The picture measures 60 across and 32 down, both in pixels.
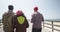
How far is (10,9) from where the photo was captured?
21.0 ft

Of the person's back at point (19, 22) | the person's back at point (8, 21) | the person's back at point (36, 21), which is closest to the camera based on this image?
the person's back at point (19, 22)

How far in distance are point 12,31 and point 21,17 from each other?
605 mm

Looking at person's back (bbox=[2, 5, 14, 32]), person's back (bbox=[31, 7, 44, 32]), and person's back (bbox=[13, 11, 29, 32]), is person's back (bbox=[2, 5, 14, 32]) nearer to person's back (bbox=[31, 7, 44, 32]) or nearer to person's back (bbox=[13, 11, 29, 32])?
person's back (bbox=[13, 11, 29, 32])

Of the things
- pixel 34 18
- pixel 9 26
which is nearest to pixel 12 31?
pixel 9 26

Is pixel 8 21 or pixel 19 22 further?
pixel 8 21

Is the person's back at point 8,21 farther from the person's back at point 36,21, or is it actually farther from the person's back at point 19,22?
the person's back at point 36,21

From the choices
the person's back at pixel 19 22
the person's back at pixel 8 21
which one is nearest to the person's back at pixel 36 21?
the person's back at pixel 8 21

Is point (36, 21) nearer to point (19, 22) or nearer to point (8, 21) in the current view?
point (8, 21)

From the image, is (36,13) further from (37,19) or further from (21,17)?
(21,17)

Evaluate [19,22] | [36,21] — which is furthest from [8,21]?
[36,21]

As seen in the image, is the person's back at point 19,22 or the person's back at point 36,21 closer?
the person's back at point 19,22

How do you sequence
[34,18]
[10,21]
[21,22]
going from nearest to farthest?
[21,22] < [10,21] < [34,18]

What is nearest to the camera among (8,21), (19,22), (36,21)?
(19,22)

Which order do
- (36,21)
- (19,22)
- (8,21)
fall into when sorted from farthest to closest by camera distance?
(36,21)
(8,21)
(19,22)
